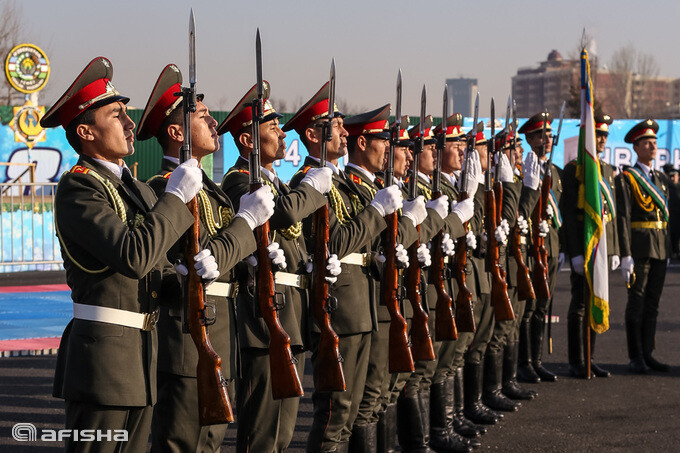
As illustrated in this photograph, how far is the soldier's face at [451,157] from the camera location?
6.79 metres

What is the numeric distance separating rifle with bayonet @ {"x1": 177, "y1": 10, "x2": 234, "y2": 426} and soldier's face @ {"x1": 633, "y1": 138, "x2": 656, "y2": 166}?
19.9 feet

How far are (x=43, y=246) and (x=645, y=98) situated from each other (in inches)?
3343

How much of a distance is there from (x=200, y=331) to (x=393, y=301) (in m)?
1.78

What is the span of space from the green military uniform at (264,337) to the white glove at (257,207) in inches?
15.8

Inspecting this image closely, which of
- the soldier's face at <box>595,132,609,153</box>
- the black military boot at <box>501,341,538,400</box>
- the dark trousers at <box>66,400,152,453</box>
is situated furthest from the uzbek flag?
the dark trousers at <box>66,400,152,453</box>

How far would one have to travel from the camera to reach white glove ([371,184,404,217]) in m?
4.97

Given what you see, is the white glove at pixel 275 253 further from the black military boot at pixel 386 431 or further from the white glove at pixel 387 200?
the black military boot at pixel 386 431

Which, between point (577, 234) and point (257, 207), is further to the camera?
point (577, 234)

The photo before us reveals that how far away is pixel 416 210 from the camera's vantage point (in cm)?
535

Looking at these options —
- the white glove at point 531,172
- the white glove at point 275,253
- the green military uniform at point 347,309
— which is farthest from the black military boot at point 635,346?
the white glove at point 275,253

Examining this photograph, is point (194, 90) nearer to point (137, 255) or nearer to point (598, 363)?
point (137, 255)

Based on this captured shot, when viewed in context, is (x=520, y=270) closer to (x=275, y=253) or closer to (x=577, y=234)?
(x=577, y=234)

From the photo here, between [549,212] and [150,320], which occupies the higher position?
[549,212]

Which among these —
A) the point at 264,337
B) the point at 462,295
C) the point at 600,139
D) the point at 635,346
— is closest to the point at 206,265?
the point at 264,337
